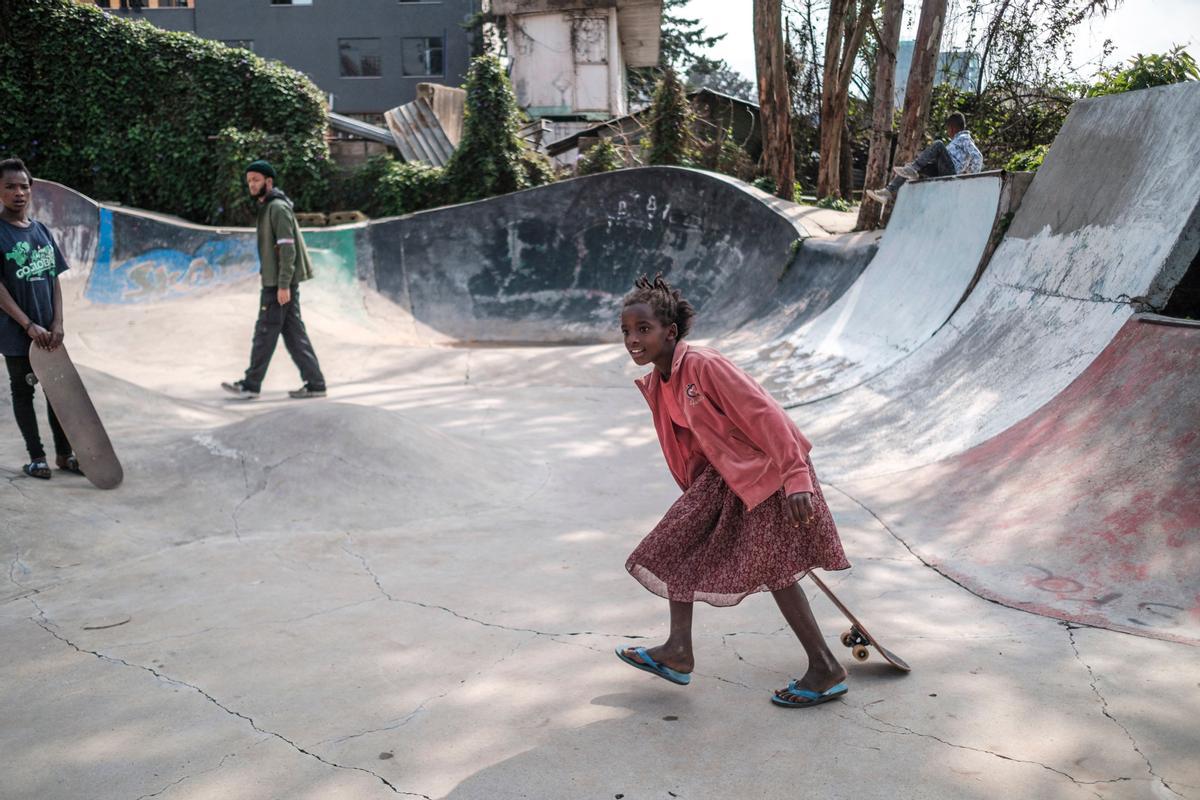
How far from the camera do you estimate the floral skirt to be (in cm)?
268

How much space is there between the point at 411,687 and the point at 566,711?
20.0 inches

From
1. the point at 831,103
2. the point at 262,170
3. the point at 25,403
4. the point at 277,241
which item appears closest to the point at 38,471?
the point at 25,403

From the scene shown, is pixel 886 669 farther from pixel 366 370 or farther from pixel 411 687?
pixel 366 370

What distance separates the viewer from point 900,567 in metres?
4.18

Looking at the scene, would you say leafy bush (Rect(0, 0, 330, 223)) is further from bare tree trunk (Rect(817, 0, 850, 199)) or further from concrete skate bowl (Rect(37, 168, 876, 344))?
bare tree trunk (Rect(817, 0, 850, 199))

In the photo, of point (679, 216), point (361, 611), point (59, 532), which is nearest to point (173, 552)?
point (59, 532)

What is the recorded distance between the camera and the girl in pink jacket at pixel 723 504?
103 inches

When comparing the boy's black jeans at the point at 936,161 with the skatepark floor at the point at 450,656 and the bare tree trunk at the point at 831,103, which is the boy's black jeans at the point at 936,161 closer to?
the bare tree trunk at the point at 831,103

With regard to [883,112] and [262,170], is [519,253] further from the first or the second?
[262,170]

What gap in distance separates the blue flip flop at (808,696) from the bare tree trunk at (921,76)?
10.1 meters

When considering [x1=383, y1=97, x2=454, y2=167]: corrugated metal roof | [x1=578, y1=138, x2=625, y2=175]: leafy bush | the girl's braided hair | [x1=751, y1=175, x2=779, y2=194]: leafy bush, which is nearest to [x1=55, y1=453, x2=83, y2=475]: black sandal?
the girl's braided hair

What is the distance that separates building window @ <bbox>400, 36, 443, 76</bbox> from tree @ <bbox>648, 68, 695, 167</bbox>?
2185 centimetres

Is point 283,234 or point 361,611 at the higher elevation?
point 283,234

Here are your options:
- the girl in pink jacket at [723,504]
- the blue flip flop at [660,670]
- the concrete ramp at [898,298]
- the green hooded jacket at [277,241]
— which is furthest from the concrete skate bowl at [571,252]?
the blue flip flop at [660,670]
